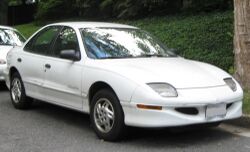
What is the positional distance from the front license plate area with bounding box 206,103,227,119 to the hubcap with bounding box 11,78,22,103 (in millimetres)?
3652

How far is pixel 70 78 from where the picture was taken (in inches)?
278

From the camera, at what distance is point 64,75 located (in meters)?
7.18

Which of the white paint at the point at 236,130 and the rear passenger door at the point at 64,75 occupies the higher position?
the rear passenger door at the point at 64,75

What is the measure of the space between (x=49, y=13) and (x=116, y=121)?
18.7m

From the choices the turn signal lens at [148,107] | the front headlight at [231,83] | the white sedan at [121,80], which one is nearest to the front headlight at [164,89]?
the white sedan at [121,80]

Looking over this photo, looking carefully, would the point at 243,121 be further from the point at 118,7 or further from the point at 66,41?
the point at 118,7

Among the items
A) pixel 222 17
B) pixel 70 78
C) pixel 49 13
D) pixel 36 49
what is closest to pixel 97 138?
pixel 70 78

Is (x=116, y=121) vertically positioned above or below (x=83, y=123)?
above

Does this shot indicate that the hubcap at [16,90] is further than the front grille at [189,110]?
Yes

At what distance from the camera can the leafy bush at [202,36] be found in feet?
40.5

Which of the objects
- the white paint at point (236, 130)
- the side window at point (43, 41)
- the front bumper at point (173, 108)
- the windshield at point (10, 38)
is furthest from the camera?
the windshield at point (10, 38)

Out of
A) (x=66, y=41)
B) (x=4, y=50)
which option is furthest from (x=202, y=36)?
(x=66, y=41)

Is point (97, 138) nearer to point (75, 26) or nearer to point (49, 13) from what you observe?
point (75, 26)

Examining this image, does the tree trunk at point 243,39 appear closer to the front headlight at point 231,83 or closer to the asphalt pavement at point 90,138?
the asphalt pavement at point 90,138
